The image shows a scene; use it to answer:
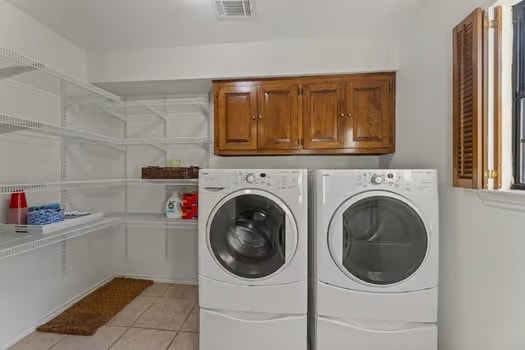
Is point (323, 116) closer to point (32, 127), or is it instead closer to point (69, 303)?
point (32, 127)

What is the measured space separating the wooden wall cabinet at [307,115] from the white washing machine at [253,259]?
74 cm

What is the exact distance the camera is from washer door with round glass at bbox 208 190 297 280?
1.65 metres

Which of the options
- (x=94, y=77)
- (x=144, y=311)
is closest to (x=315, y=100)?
(x=94, y=77)

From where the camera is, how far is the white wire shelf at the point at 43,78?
4.87ft

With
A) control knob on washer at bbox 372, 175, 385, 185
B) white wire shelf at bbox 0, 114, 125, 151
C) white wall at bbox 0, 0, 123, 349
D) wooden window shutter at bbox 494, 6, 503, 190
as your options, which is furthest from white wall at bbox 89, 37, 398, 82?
control knob on washer at bbox 372, 175, 385, 185

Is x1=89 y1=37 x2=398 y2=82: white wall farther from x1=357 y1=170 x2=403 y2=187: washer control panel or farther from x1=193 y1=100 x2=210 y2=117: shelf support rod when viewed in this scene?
x1=357 y1=170 x2=403 y2=187: washer control panel

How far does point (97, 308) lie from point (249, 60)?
7.72ft

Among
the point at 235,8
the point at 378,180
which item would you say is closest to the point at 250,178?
→ the point at 378,180

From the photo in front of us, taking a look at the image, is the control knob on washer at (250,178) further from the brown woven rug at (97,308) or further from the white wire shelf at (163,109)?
the brown woven rug at (97,308)

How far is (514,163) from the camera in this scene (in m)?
1.25

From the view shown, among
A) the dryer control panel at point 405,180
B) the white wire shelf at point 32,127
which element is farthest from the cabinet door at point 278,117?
the white wire shelf at point 32,127

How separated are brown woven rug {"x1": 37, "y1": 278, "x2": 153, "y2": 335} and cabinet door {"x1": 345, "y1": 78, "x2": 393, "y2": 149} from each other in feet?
7.70

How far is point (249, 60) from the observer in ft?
7.50

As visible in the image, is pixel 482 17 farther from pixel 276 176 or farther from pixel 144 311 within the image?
pixel 144 311
